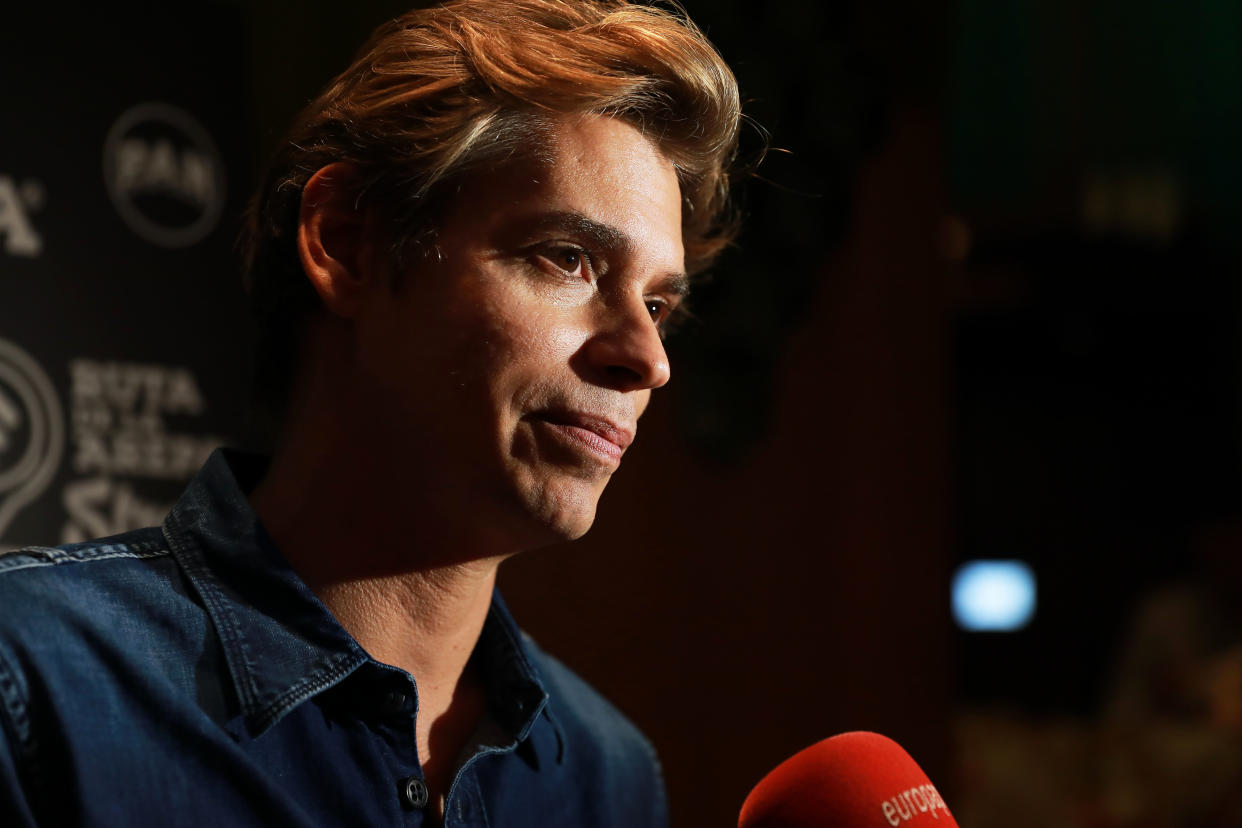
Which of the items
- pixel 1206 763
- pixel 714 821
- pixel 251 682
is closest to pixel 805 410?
pixel 714 821

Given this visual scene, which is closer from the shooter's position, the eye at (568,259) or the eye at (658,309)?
the eye at (568,259)

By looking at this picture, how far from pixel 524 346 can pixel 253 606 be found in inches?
13.9

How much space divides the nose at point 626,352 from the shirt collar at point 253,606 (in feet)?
1.14

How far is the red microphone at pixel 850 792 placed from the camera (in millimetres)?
1127

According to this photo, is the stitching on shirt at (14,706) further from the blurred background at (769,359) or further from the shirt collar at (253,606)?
the blurred background at (769,359)

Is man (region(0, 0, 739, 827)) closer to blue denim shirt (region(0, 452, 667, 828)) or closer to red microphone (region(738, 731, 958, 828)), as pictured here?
blue denim shirt (region(0, 452, 667, 828))

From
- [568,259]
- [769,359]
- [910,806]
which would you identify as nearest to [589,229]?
[568,259]

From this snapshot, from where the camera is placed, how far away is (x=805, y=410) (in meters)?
2.76

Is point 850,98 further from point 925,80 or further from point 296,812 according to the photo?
point 296,812

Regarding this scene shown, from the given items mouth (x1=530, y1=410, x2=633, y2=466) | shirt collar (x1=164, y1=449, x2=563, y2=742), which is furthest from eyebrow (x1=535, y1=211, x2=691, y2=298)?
shirt collar (x1=164, y1=449, x2=563, y2=742)

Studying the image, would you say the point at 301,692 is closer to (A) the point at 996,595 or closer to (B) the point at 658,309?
(B) the point at 658,309

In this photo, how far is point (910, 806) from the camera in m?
1.13

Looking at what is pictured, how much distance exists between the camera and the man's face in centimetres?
122

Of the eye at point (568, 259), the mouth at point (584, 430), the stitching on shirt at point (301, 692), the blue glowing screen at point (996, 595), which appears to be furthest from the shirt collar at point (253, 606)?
the blue glowing screen at point (996, 595)
